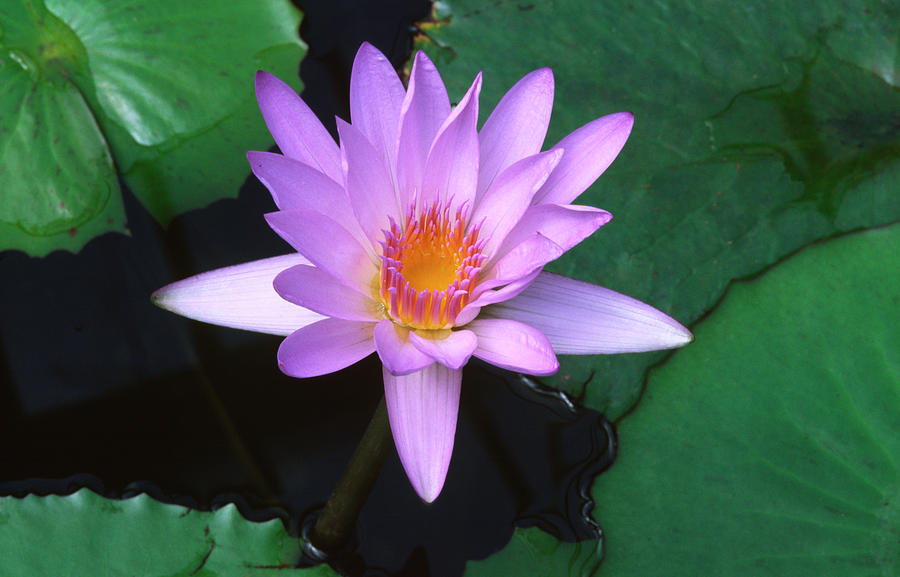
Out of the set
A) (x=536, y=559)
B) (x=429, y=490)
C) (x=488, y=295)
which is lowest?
(x=536, y=559)

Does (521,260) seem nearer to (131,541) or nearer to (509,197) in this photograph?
(509,197)

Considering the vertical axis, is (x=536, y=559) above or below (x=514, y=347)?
below

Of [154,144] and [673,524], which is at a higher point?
[154,144]

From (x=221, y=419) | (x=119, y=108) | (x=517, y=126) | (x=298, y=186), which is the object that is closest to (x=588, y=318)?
(x=517, y=126)

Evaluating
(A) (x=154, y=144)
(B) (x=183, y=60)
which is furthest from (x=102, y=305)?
(B) (x=183, y=60)

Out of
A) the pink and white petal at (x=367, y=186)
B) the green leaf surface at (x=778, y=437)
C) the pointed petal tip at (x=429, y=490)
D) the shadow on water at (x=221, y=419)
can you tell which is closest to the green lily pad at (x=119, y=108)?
the shadow on water at (x=221, y=419)

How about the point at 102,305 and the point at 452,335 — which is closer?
the point at 452,335

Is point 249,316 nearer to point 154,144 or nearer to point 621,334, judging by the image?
point 621,334

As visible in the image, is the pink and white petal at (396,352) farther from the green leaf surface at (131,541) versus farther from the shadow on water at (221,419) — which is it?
the shadow on water at (221,419)
